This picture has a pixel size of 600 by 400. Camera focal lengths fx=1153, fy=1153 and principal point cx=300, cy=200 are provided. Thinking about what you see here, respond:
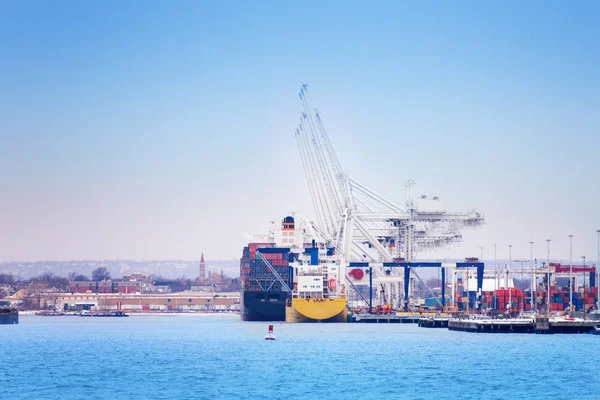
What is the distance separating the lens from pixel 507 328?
11638 centimetres

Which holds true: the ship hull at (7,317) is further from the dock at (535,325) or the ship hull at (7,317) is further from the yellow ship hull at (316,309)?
the dock at (535,325)

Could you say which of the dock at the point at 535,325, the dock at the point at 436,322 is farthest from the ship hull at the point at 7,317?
the dock at the point at 535,325

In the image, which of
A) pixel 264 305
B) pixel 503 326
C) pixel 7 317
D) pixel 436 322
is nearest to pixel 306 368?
Answer: pixel 503 326

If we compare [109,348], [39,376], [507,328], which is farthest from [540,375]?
[507,328]

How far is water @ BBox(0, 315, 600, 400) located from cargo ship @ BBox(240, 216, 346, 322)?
3238 cm

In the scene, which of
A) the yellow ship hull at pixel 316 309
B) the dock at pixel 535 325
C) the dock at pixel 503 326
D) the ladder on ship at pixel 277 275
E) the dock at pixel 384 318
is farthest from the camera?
the ladder on ship at pixel 277 275

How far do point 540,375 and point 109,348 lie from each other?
136 feet

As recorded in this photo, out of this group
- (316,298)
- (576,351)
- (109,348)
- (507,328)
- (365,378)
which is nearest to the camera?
(365,378)

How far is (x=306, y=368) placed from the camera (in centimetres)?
7162

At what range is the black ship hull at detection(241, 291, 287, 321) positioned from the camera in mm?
152375

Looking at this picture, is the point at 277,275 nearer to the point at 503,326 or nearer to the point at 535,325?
the point at 503,326

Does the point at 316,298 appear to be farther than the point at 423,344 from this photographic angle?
Yes

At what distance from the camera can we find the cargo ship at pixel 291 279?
14138 cm

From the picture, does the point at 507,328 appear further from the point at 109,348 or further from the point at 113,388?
the point at 113,388
